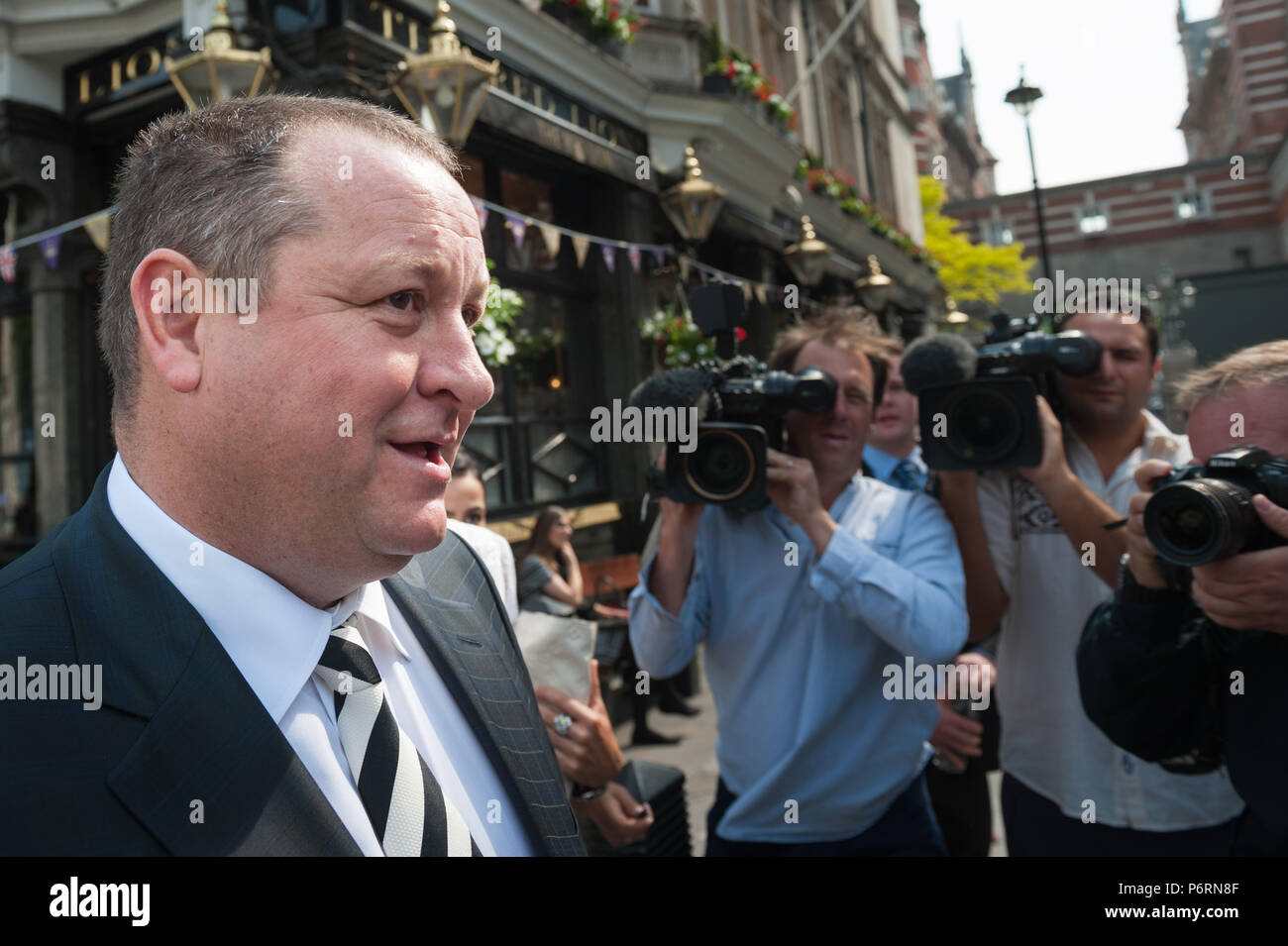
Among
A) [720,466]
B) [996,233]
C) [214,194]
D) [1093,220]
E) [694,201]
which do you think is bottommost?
[720,466]

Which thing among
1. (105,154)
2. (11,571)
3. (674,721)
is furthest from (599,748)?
(105,154)

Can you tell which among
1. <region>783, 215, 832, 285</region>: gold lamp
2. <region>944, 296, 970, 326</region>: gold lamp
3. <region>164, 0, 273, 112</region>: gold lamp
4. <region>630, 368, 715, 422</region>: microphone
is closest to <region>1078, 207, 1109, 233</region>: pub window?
<region>783, 215, 832, 285</region>: gold lamp

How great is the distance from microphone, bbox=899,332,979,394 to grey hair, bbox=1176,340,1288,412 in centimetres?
68

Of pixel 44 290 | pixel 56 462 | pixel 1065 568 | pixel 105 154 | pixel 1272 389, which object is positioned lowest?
pixel 1065 568

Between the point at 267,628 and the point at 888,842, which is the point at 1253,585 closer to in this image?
the point at 888,842

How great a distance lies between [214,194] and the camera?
3.10ft

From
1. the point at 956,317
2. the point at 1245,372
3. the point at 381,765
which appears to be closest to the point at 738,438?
the point at 1245,372

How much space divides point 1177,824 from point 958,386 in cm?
122

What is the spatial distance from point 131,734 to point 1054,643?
7.39 feet

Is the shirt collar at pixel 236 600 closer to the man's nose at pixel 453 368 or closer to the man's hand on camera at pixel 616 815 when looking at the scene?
the man's nose at pixel 453 368

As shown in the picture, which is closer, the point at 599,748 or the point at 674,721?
the point at 599,748

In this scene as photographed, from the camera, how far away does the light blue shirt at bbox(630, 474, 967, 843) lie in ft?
6.81

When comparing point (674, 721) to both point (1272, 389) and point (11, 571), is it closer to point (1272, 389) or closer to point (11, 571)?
point (1272, 389)

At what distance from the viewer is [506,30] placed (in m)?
6.64
